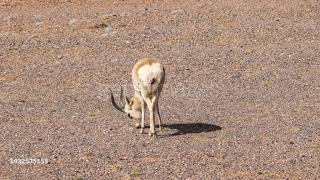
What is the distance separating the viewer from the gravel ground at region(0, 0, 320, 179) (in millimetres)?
13664

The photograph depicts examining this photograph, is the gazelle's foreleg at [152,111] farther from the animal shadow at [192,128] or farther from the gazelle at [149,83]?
the animal shadow at [192,128]

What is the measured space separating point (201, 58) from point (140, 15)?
4.93 meters

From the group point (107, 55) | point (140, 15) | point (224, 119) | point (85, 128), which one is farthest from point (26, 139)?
point (140, 15)

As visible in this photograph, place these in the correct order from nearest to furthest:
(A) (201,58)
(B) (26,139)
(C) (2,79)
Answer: (B) (26,139)
(C) (2,79)
(A) (201,58)

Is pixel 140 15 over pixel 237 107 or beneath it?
over

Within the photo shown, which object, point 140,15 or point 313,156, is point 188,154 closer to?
point 313,156

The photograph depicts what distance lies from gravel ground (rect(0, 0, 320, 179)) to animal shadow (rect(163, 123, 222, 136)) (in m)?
0.04

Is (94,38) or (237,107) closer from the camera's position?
(237,107)

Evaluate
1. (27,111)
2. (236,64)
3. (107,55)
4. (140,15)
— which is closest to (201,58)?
(236,64)

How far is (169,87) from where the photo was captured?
66.3 ft

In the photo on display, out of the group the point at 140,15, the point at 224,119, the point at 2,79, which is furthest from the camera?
the point at 140,15

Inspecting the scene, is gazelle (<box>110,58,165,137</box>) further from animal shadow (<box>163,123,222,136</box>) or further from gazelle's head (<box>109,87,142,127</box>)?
animal shadow (<box>163,123,222,136</box>)

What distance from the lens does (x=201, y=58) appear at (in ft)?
74.7

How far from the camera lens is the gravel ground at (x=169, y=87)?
44.8ft
